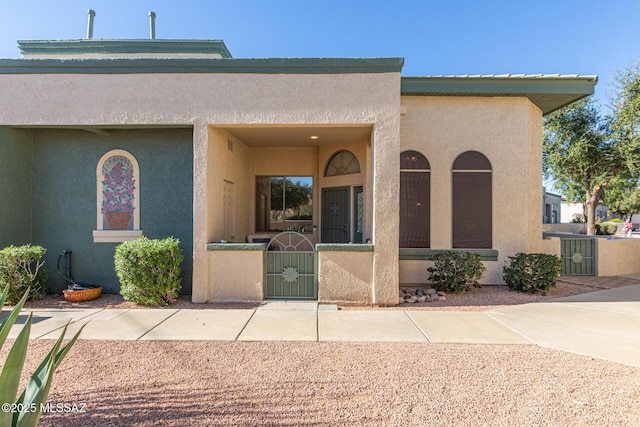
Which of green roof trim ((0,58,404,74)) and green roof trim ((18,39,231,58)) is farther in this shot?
green roof trim ((18,39,231,58))

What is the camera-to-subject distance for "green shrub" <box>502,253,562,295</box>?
7.21 meters

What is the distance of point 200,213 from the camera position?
6.70 metres

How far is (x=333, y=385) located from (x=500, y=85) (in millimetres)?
7742

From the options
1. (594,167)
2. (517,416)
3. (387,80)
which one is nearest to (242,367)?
(517,416)

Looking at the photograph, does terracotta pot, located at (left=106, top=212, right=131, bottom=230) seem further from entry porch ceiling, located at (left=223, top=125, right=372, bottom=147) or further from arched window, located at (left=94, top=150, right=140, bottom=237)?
entry porch ceiling, located at (left=223, top=125, right=372, bottom=147)

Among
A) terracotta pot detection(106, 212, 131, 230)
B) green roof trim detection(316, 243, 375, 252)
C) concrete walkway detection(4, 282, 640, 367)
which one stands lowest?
concrete walkway detection(4, 282, 640, 367)

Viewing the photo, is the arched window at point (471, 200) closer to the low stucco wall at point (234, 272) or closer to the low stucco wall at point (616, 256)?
the low stucco wall at point (616, 256)

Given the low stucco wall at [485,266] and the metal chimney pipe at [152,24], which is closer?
the low stucco wall at [485,266]

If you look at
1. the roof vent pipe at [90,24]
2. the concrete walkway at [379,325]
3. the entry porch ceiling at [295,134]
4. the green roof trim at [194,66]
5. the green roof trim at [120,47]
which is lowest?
the concrete walkway at [379,325]

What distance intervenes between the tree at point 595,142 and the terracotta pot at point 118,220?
53.2 ft

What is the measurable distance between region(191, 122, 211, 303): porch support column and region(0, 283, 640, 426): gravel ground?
2010 millimetres

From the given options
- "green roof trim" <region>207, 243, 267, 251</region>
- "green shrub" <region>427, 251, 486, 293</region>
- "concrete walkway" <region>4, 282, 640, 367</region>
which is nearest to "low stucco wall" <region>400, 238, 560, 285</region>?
"green shrub" <region>427, 251, 486, 293</region>

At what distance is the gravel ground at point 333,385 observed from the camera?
119 inches

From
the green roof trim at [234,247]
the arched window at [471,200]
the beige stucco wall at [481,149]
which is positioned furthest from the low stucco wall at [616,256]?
the green roof trim at [234,247]
